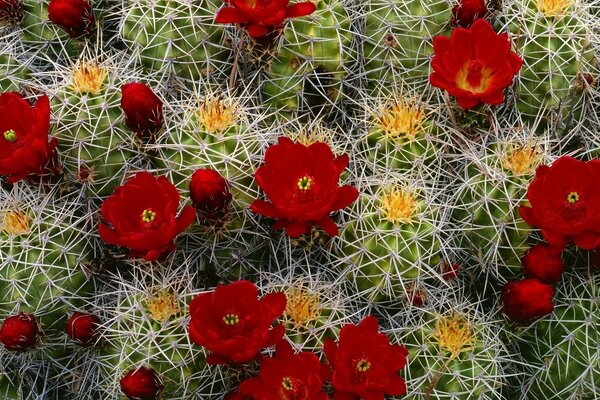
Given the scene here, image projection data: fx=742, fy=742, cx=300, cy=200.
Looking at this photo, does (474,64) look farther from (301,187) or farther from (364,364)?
(364,364)

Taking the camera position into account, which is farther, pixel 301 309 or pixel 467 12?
pixel 467 12

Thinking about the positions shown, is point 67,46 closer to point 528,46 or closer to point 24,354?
point 24,354

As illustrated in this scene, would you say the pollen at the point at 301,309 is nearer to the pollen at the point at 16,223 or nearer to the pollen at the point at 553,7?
the pollen at the point at 16,223

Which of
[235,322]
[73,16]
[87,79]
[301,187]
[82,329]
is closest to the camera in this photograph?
Result: [235,322]

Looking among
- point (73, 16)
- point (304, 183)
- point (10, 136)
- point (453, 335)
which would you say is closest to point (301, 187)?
point (304, 183)

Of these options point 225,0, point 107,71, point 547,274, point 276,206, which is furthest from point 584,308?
point 107,71

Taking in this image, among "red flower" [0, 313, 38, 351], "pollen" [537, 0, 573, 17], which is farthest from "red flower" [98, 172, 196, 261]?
"pollen" [537, 0, 573, 17]

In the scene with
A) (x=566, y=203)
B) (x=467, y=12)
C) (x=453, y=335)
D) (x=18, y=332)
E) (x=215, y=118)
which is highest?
(x=467, y=12)

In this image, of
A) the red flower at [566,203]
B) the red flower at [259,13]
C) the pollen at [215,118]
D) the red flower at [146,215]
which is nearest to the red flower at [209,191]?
the red flower at [146,215]
